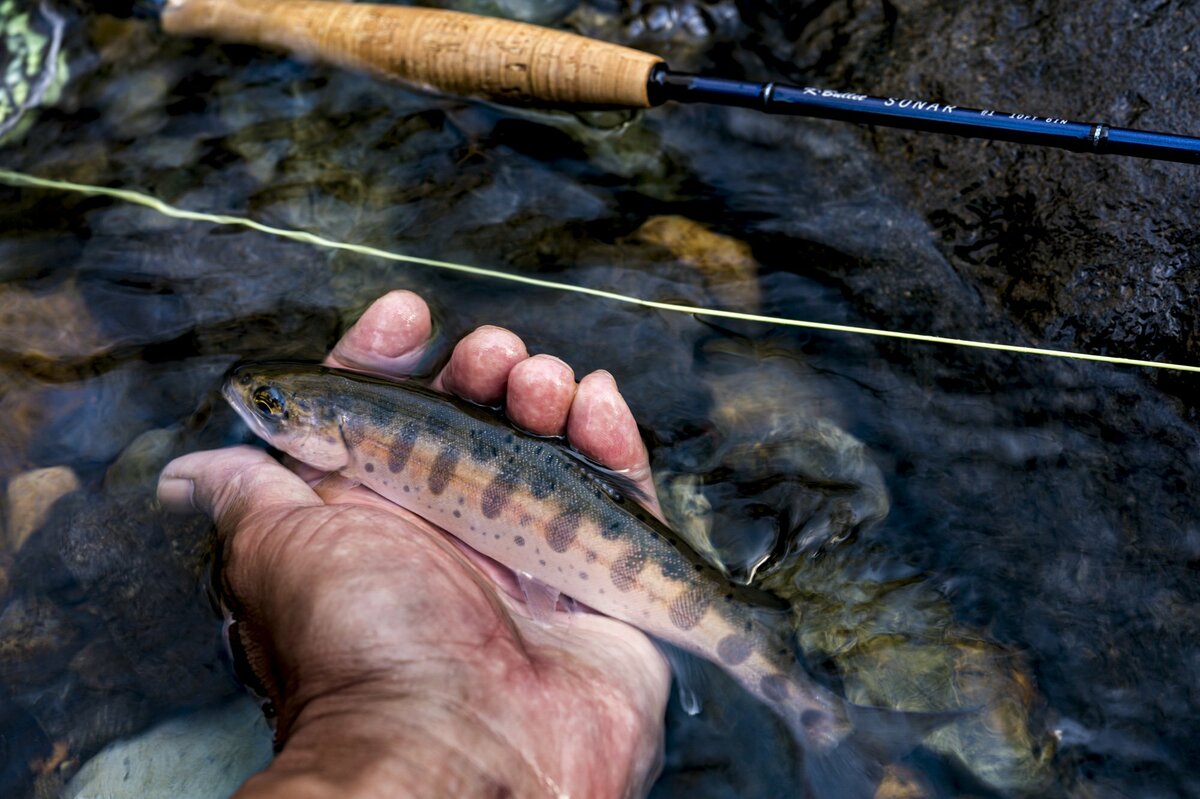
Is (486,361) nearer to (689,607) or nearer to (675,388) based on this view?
(675,388)

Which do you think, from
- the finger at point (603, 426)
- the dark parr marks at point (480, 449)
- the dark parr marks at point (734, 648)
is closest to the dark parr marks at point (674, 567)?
the dark parr marks at point (734, 648)

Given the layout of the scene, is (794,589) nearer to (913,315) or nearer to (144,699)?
(913,315)

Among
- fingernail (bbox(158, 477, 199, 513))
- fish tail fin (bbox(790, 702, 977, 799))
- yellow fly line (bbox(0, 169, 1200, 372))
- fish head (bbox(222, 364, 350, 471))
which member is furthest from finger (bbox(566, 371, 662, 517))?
fingernail (bbox(158, 477, 199, 513))

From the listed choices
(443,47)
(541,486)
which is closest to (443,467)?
(541,486)

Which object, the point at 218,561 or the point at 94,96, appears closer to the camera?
the point at 218,561

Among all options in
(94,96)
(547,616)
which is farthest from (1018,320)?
(94,96)

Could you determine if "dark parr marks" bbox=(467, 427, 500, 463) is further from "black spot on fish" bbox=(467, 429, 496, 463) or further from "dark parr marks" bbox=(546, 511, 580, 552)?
"dark parr marks" bbox=(546, 511, 580, 552)
